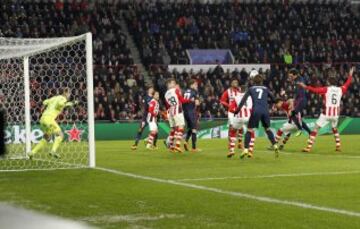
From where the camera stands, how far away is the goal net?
1446cm

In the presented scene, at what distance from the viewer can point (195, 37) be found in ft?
129

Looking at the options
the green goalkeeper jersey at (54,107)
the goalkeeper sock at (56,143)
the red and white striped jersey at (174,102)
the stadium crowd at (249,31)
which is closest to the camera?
the goalkeeper sock at (56,143)

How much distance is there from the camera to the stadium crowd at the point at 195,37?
108ft

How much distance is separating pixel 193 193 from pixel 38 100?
55.0 feet

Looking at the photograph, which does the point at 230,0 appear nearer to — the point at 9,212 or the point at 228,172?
the point at 228,172

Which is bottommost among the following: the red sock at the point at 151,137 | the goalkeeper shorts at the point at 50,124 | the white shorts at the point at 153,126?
the red sock at the point at 151,137

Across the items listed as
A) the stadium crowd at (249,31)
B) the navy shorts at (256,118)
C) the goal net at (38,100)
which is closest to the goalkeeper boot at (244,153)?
the navy shorts at (256,118)

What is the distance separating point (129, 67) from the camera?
33938 millimetres

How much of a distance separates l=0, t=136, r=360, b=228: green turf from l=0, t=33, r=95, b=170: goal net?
1.43m

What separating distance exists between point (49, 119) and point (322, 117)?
7.64 metres

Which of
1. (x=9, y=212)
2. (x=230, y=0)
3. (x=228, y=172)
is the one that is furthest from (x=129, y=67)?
(x=9, y=212)

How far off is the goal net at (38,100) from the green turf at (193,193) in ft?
4.68

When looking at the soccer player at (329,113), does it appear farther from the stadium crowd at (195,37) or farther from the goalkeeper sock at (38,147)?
the stadium crowd at (195,37)

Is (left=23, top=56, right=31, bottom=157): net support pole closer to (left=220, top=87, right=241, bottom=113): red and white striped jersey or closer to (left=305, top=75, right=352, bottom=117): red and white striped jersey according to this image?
(left=220, top=87, right=241, bottom=113): red and white striped jersey
